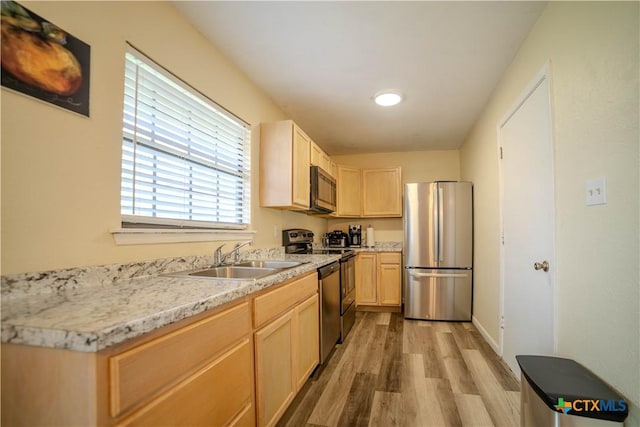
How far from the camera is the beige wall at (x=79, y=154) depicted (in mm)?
1020

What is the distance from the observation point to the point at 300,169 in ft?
9.47

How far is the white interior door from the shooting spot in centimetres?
174

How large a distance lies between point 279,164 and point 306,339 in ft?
4.90

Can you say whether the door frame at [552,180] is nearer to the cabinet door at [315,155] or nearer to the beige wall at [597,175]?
the beige wall at [597,175]

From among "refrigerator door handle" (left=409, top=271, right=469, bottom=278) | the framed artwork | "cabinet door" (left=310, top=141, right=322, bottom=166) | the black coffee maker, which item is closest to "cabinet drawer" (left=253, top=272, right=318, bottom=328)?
the framed artwork

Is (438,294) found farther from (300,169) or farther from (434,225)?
(300,169)

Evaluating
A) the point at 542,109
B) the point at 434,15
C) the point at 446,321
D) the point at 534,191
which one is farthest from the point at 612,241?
the point at 446,321

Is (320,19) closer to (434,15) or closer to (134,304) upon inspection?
(434,15)

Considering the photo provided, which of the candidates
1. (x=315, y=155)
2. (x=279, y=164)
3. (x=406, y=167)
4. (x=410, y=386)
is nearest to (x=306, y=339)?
(x=410, y=386)

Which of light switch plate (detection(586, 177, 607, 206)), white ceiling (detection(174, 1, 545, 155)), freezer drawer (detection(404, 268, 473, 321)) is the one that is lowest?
freezer drawer (detection(404, 268, 473, 321))

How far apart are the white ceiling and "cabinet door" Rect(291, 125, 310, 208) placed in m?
0.42

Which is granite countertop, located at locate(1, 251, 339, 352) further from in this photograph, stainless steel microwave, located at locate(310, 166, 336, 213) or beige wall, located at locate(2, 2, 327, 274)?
stainless steel microwave, located at locate(310, 166, 336, 213)

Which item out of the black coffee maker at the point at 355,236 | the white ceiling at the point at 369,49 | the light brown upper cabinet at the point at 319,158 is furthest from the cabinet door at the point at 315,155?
the black coffee maker at the point at 355,236

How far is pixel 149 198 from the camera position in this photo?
5.25 feet
